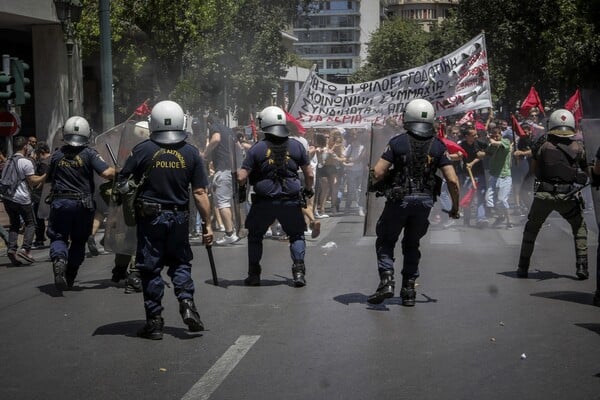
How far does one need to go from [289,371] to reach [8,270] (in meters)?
7.33

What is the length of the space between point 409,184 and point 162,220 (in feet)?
7.64

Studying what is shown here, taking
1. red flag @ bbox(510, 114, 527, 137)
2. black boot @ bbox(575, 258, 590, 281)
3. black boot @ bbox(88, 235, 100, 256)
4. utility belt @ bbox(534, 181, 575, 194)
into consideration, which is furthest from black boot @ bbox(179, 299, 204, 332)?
red flag @ bbox(510, 114, 527, 137)

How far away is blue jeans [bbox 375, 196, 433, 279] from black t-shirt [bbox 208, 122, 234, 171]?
6.16 metres

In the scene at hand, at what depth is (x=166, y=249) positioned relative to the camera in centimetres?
783

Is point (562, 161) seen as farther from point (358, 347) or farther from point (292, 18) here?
point (292, 18)

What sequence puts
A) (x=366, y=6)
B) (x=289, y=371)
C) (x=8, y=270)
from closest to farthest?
(x=289, y=371) → (x=8, y=270) → (x=366, y=6)

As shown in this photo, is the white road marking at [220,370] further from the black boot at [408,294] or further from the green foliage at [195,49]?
the green foliage at [195,49]

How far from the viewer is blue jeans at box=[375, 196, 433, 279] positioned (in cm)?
895

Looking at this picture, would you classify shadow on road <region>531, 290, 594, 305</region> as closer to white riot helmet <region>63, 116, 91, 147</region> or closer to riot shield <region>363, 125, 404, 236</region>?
riot shield <region>363, 125, 404, 236</region>

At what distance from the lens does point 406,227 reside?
9.13 metres

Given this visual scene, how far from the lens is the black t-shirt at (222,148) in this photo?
14.9 m

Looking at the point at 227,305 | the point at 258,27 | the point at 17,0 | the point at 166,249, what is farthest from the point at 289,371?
the point at 258,27

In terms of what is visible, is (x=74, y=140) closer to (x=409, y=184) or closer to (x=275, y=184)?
(x=275, y=184)

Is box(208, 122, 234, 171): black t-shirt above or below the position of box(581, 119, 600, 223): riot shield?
below
